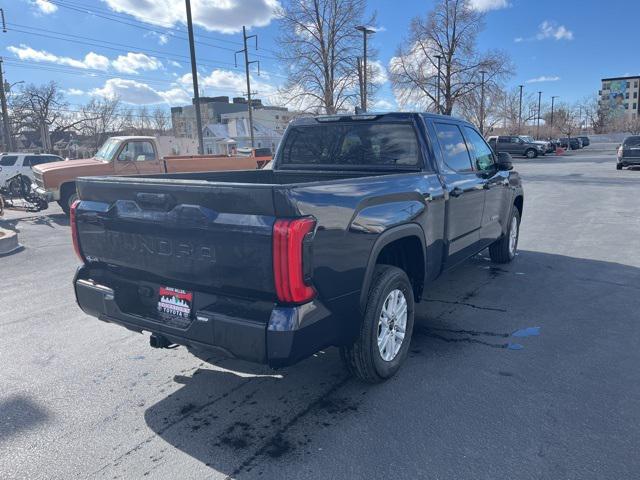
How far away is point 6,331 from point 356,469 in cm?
381

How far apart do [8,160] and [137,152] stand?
10173mm

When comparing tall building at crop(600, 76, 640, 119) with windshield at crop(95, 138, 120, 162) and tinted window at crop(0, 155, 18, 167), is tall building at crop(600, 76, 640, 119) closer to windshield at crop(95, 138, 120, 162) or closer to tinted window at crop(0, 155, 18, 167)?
tinted window at crop(0, 155, 18, 167)

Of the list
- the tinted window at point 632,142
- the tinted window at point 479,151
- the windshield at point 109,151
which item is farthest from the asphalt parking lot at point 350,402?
the tinted window at point 632,142

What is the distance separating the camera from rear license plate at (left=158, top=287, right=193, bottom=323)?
115 inches

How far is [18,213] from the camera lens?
1333 cm

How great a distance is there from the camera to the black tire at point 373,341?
3.20 metres

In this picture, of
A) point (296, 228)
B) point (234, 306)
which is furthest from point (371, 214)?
point (234, 306)

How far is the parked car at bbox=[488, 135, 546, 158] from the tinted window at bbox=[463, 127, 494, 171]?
1456 inches

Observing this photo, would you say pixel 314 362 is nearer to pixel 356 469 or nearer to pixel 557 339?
pixel 356 469

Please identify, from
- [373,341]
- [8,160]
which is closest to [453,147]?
[373,341]

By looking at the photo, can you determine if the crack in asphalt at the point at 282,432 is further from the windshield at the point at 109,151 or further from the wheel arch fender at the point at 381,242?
the windshield at the point at 109,151

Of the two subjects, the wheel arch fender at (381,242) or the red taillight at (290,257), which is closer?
the red taillight at (290,257)

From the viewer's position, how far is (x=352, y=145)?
184 inches

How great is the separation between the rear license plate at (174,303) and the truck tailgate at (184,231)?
A: 0.05 m
